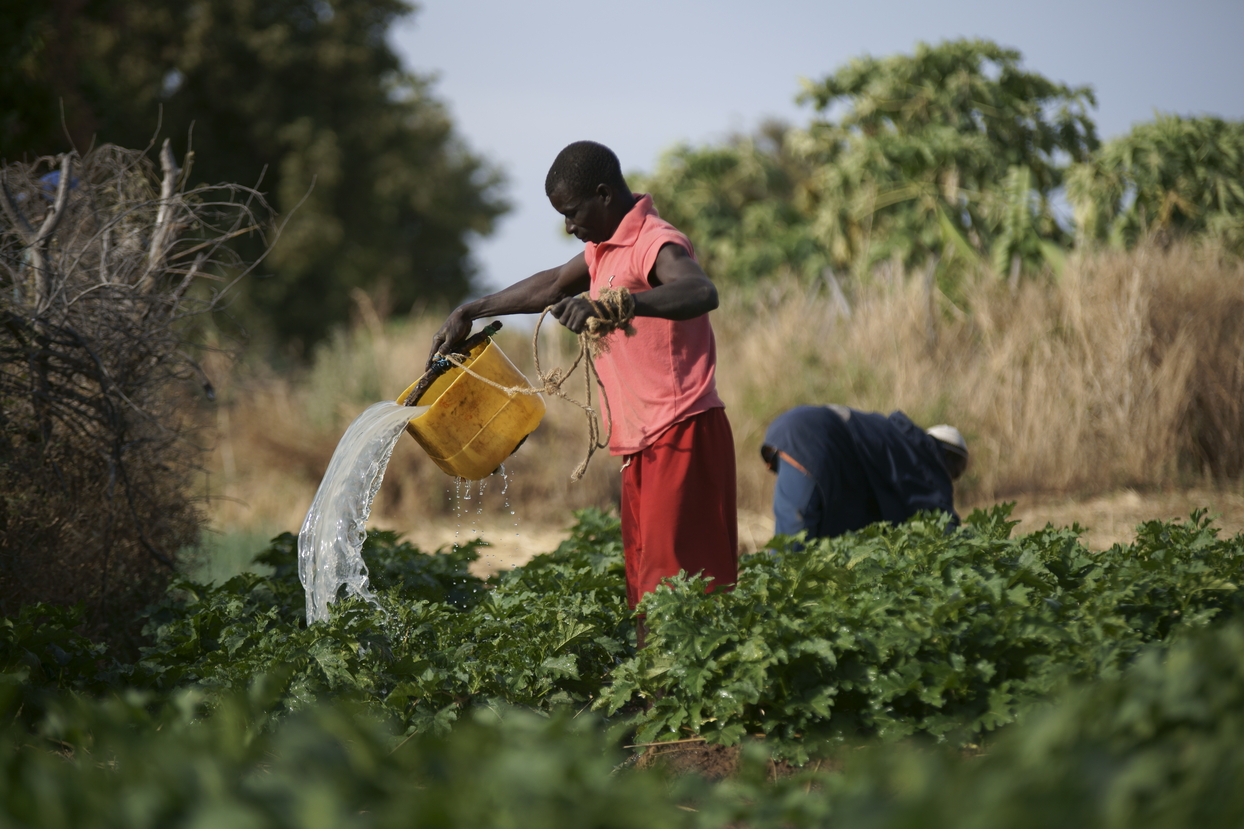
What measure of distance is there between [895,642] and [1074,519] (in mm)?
4511

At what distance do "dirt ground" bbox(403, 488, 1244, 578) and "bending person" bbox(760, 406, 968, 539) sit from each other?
0.81m

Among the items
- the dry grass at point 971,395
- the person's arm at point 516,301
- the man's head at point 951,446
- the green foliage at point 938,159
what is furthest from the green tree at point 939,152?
the person's arm at point 516,301

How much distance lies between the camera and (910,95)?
1348cm

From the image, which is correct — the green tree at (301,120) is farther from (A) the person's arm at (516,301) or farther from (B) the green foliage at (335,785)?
→ (B) the green foliage at (335,785)

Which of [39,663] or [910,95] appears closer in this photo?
[39,663]

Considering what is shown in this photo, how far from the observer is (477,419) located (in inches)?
148

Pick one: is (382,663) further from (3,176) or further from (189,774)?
(3,176)

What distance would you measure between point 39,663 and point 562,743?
264cm

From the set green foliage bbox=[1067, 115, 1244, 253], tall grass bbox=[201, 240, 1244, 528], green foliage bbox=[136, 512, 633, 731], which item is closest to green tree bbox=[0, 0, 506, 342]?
tall grass bbox=[201, 240, 1244, 528]

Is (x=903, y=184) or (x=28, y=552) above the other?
(x=903, y=184)

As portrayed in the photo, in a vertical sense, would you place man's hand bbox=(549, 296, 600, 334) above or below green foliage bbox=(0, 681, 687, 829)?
above

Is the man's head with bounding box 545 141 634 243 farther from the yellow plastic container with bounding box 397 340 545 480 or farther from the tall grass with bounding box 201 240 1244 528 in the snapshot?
the tall grass with bounding box 201 240 1244 528

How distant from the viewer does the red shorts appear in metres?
3.28

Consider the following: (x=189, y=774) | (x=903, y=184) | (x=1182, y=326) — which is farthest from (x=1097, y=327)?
(x=189, y=774)
